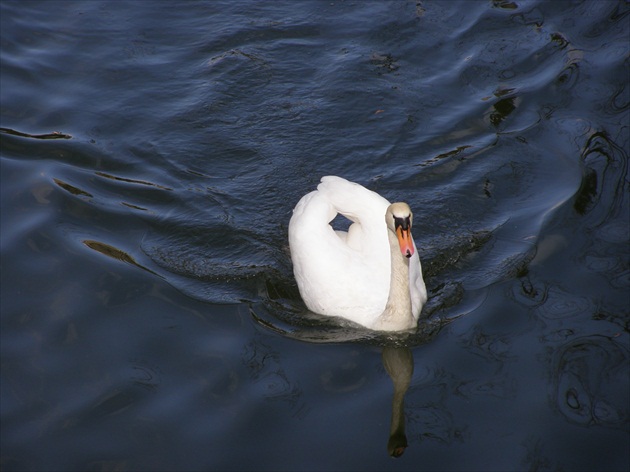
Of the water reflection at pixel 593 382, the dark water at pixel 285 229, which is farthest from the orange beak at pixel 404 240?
the water reflection at pixel 593 382

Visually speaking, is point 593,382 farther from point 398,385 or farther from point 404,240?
point 404,240

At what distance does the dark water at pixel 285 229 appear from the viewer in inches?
263

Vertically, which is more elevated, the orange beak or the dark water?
the orange beak

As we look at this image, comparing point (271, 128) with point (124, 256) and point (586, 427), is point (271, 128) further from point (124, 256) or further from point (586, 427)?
point (586, 427)

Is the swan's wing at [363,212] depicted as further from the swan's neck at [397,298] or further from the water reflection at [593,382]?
the water reflection at [593,382]

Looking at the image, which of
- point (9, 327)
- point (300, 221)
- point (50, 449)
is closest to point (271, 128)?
point (300, 221)

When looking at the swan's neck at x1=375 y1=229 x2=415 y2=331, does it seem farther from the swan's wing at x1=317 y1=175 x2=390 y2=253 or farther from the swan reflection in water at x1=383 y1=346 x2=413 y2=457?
the swan's wing at x1=317 y1=175 x2=390 y2=253

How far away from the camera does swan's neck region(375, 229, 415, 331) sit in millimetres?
7305

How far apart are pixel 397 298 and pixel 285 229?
193 cm

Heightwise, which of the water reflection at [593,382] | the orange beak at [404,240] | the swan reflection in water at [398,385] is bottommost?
the swan reflection in water at [398,385]

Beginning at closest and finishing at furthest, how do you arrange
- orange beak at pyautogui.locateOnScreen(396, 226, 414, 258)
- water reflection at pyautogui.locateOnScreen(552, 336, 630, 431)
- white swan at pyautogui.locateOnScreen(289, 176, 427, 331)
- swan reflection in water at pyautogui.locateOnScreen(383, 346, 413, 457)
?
swan reflection in water at pyautogui.locateOnScreen(383, 346, 413, 457) < water reflection at pyautogui.locateOnScreen(552, 336, 630, 431) < orange beak at pyautogui.locateOnScreen(396, 226, 414, 258) < white swan at pyautogui.locateOnScreen(289, 176, 427, 331)

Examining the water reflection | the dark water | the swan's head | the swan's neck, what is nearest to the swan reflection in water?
the dark water

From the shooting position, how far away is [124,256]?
8.50 meters

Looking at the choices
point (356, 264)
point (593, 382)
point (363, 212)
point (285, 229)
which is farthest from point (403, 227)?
point (285, 229)
